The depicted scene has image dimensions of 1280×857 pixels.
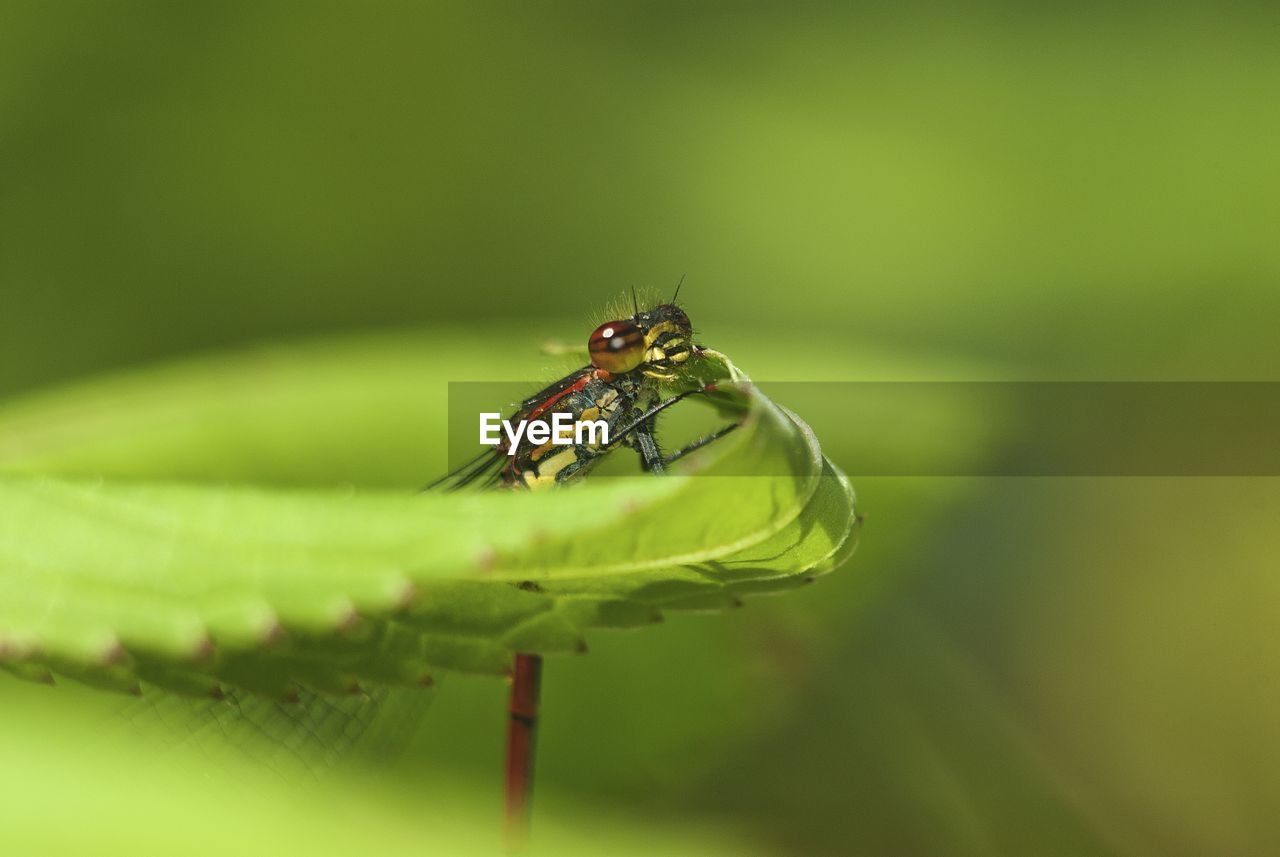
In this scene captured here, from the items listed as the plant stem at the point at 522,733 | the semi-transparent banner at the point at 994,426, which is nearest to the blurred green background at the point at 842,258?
the semi-transparent banner at the point at 994,426

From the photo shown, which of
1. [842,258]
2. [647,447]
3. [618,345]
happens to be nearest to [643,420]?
[647,447]

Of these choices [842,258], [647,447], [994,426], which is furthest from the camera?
[842,258]

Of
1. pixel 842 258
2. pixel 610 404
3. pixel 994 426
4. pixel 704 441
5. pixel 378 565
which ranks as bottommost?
pixel 378 565

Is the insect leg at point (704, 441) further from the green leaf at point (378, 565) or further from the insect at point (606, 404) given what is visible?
the green leaf at point (378, 565)

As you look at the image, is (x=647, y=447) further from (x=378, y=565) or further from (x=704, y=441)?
(x=378, y=565)

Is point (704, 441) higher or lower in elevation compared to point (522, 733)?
higher
